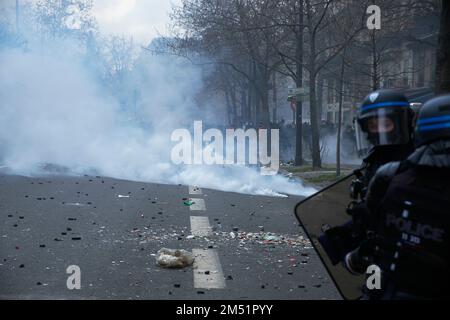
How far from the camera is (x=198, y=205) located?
9.96 m

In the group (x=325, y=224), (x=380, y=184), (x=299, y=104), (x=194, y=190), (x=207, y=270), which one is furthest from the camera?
(x=299, y=104)

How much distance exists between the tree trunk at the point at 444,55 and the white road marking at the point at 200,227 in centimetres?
373

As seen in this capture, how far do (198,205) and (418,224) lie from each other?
7966 millimetres

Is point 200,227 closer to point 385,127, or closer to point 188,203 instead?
point 188,203

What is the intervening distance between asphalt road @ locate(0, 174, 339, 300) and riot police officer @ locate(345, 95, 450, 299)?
8.88 ft

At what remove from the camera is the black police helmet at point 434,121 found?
2.14m

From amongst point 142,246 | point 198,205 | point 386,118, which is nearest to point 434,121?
point 386,118

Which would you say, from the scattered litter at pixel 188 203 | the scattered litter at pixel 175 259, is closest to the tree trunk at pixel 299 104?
the scattered litter at pixel 188 203

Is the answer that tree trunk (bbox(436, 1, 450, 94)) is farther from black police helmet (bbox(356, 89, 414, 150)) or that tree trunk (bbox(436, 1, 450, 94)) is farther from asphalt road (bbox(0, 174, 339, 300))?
black police helmet (bbox(356, 89, 414, 150))

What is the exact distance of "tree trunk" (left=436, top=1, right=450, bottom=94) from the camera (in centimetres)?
793

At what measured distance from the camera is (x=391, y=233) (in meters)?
2.22

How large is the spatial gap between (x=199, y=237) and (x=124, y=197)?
380cm
